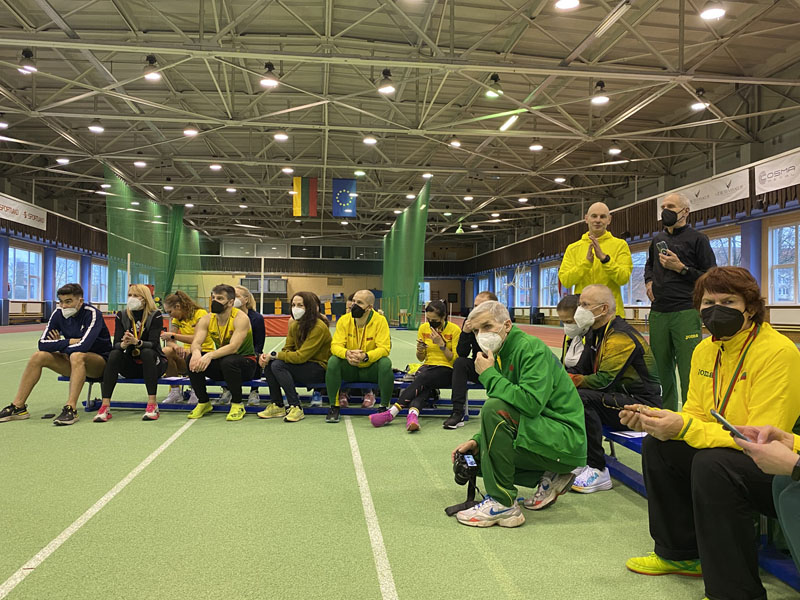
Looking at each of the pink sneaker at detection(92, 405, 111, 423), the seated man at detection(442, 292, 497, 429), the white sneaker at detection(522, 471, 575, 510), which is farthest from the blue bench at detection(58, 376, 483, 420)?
the white sneaker at detection(522, 471, 575, 510)

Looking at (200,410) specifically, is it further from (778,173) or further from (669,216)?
(778,173)

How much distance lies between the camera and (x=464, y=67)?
1106 centimetres

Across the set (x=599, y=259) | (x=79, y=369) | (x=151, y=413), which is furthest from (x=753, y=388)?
(x=79, y=369)

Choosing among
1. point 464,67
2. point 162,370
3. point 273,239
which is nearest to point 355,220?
point 273,239

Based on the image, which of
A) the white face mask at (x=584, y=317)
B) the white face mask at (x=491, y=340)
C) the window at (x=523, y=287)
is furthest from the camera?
the window at (x=523, y=287)

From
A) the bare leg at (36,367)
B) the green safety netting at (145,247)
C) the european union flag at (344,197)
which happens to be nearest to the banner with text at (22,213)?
the green safety netting at (145,247)

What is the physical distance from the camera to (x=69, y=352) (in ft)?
17.5

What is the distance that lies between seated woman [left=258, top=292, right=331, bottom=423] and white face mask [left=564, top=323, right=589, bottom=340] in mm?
2520

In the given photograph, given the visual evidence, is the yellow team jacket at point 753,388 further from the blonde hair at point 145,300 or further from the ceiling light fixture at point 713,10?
the ceiling light fixture at point 713,10

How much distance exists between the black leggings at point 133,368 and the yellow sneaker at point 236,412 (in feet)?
2.67

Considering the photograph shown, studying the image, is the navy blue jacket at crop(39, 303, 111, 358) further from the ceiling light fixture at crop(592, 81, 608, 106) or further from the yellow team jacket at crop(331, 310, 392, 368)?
the ceiling light fixture at crop(592, 81, 608, 106)

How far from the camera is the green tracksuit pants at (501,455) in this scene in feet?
9.38

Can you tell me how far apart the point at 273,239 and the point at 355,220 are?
38.2 feet

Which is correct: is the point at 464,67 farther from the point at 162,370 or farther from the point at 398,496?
the point at 398,496
